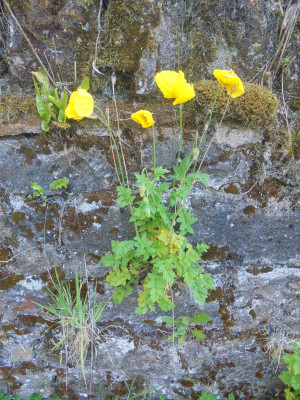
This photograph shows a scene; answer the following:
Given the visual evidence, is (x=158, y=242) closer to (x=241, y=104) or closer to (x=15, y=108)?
(x=241, y=104)

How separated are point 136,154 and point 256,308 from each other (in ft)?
4.91

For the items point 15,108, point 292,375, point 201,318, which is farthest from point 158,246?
point 292,375

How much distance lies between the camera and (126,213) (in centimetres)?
223

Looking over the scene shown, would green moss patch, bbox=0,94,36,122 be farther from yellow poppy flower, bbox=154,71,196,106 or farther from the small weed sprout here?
the small weed sprout

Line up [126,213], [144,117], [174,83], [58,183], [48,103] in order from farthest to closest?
[126,213], [58,183], [48,103], [144,117], [174,83]

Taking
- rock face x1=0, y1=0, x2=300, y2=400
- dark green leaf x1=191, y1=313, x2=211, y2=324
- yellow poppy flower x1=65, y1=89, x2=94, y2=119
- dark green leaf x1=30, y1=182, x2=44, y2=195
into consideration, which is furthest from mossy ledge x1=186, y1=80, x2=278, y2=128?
dark green leaf x1=191, y1=313, x2=211, y2=324

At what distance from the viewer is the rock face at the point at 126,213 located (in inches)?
82.0

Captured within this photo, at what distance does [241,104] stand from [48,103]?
1.22 metres

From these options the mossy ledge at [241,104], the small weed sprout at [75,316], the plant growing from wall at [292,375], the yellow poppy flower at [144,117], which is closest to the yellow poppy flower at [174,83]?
the yellow poppy flower at [144,117]

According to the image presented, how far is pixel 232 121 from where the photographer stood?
85.4 inches

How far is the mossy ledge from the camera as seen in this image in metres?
2.09

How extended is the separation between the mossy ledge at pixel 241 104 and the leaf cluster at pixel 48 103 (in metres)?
0.81

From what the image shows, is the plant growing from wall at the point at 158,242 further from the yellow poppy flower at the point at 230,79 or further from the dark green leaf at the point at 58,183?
the dark green leaf at the point at 58,183

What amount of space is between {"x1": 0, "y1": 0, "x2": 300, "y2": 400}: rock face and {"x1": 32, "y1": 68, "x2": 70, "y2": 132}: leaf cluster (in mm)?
87
